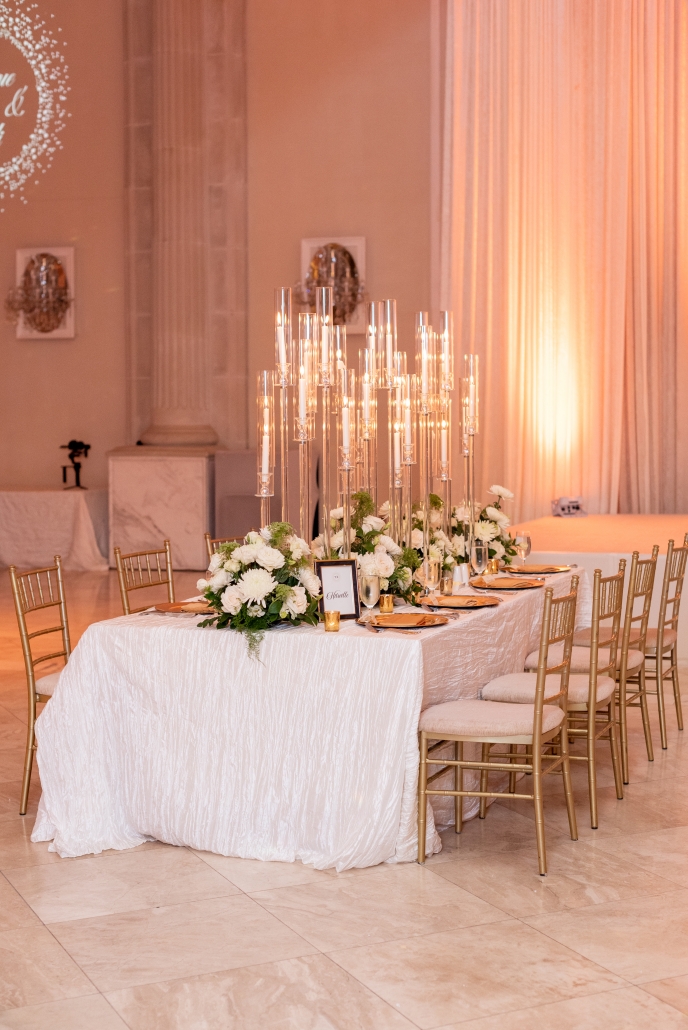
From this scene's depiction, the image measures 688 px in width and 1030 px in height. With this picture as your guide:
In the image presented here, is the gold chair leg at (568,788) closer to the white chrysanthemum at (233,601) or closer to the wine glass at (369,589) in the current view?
the wine glass at (369,589)

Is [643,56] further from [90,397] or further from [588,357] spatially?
[90,397]

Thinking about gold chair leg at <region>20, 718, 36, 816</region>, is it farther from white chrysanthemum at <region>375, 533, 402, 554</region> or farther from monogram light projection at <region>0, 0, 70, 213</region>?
monogram light projection at <region>0, 0, 70, 213</region>

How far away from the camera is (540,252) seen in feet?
34.6

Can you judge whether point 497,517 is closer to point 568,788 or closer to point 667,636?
point 667,636

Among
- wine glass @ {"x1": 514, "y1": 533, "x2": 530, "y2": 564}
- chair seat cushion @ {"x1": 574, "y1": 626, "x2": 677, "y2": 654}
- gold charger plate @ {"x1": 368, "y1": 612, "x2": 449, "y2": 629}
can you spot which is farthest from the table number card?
wine glass @ {"x1": 514, "y1": 533, "x2": 530, "y2": 564}

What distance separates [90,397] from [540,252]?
4.83 m

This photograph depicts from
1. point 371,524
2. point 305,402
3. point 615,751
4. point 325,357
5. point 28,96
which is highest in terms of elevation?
point 28,96

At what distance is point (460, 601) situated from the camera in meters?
4.71

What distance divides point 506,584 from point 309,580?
1.31 meters

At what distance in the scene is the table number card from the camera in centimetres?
433

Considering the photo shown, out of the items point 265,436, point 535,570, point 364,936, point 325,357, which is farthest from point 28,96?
point 364,936

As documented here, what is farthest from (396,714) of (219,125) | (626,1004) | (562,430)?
(219,125)

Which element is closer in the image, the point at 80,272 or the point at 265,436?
the point at 265,436

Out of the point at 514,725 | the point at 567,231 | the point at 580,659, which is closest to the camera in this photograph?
the point at 514,725
